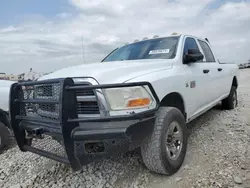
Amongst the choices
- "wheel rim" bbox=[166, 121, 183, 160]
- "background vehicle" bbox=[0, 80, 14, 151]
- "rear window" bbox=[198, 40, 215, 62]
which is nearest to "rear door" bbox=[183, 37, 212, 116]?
"rear window" bbox=[198, 40, 215, 62]

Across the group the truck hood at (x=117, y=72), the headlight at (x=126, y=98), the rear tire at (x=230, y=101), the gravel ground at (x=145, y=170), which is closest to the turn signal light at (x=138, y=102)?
the headlight at (x=126, y=98)

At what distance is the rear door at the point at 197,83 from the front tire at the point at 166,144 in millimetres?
751

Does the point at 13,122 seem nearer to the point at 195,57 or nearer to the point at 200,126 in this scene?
the point at 195,57

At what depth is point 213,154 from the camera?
131 inches

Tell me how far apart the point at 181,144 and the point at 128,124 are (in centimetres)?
109

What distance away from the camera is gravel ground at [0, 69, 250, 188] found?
2719 millimetres

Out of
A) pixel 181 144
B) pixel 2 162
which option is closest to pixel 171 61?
pixel 181 144

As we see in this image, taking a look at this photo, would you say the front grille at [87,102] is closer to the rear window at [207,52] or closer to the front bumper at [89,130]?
the front bumper at [89,130]

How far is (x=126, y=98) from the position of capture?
238 centimetres

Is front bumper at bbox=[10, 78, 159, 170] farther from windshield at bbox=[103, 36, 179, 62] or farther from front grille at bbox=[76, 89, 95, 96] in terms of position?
windshield at bbox=[103, 36, 179, 62]

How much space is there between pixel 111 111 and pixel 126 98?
0.20 meters

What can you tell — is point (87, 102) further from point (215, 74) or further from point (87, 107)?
point (215, 74)

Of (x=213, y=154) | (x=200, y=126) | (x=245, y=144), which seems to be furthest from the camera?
(x=200, y=126)

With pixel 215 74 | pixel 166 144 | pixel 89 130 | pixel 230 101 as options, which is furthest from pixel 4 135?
pixel 230 101
